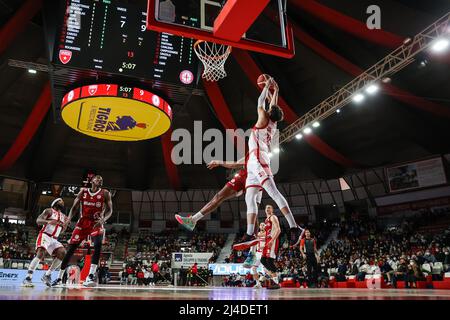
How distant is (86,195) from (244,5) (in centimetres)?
460

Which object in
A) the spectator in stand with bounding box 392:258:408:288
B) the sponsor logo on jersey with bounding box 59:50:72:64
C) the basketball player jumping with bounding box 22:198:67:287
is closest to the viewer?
the basketball player jumping with bounding box 22:198:67:287

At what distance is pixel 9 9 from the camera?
1694 centimetres

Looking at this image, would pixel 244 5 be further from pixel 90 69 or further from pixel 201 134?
pixel 201 134

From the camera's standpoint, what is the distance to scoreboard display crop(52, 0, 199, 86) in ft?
37.5

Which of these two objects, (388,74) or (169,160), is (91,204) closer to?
(388,74)

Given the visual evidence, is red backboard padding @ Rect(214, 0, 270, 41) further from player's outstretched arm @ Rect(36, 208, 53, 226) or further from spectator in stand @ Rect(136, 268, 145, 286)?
spectator in stand @ Rect(136, 268, 145, 286)

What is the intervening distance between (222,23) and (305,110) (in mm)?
15482

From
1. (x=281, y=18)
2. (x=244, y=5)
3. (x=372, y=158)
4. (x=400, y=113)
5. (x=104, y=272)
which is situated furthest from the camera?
(x=372, y=158)

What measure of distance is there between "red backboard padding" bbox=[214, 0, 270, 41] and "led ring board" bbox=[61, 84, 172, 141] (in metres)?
5.98

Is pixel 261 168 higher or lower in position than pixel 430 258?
higher

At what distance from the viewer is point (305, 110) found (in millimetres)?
22203

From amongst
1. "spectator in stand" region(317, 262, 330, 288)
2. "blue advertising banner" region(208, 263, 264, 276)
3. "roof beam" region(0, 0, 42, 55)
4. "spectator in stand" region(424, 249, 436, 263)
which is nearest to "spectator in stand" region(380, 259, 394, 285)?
"spectator in stand" region(424, 249, 436, 263)

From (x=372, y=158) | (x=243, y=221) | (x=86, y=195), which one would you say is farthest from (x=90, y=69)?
(x=243, y=221)

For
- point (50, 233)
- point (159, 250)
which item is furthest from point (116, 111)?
point (159, 250)
